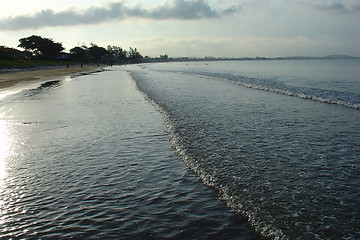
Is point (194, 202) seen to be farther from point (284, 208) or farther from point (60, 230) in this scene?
point (60, 230)

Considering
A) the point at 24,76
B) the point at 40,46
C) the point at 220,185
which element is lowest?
the point at 220,185

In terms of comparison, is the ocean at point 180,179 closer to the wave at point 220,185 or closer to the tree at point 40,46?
the wave at point 220,185

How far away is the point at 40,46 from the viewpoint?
471ft

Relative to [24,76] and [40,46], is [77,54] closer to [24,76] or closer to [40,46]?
[40,46]

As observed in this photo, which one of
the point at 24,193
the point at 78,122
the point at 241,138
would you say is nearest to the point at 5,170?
the point at 24,193

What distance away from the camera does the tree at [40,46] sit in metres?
145

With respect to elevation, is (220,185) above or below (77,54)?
below

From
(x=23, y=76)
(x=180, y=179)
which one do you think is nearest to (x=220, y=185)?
(x=180, y=179)

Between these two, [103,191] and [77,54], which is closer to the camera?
[103,191]

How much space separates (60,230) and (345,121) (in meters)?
15.5

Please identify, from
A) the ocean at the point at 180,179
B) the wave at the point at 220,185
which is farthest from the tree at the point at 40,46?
the wave at the point at 220,185

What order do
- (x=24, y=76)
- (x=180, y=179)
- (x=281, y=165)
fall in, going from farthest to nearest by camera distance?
(x=24, y=76), (x=281, y=165), (x=180, y=179)

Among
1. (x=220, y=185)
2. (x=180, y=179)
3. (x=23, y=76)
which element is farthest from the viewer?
(x=23, y=76)

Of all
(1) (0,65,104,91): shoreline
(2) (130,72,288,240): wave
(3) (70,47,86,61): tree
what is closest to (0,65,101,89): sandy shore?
(1) (0,65,104,91): shoreline
